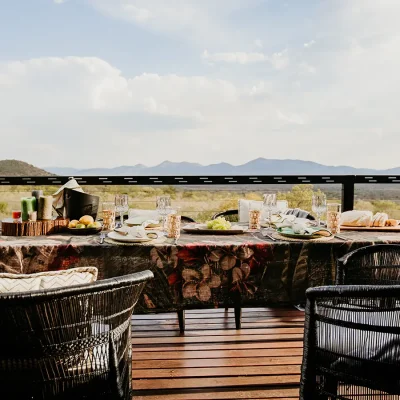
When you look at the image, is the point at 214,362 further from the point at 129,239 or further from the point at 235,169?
the point at 235,169

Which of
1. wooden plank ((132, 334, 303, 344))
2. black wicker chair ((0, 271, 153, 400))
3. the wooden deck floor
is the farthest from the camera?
wooden plank ((132, 334, 303, 344))

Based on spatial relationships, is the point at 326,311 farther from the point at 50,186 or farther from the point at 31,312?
the point at 50,186

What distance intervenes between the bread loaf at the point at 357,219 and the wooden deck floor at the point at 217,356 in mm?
758

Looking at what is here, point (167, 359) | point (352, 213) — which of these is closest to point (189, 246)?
point (167, 359)

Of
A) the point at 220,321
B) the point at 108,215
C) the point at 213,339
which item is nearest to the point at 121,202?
the point at 108,215

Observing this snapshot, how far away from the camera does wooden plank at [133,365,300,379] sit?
2301 mm

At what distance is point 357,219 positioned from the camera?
2.89 m

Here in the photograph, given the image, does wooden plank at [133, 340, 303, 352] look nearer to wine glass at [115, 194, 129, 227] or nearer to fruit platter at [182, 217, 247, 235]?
fruit platter at [182, 217, 247, 235]

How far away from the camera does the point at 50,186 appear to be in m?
4.27

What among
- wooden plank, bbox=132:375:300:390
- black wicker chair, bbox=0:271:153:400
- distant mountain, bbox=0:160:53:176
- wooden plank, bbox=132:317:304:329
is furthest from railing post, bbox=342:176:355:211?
black wicker chair, bbox=0:271:153:400

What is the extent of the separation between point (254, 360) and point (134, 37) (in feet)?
85.9

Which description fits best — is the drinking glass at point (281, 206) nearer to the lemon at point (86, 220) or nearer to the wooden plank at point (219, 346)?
the wooden plank at point (219, 346)

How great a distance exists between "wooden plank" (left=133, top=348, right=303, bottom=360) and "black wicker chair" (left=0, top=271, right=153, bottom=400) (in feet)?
3.71

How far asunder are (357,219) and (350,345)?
5.31 feet
